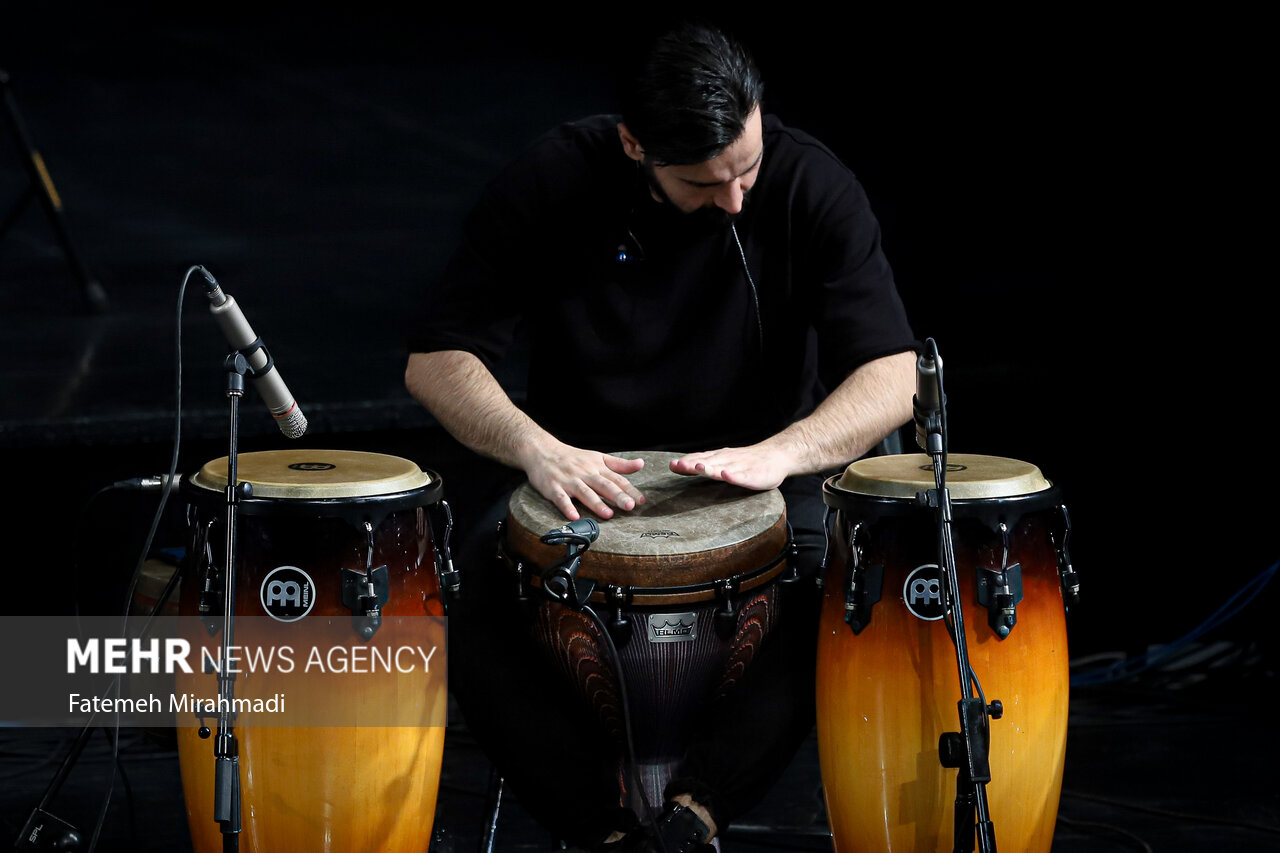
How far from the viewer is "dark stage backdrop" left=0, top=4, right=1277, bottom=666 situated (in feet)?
11.1

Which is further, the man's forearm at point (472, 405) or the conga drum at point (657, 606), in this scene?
the man's forearm at point (472, 405)

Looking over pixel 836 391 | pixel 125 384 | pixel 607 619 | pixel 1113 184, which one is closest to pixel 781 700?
pixel 607 619

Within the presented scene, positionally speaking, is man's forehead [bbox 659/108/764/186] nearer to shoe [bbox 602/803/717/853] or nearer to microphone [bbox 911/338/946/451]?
microphone [bbox 911/338/946/451]

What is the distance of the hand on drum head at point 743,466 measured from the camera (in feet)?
7.24

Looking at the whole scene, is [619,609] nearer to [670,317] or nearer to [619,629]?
[619,629]

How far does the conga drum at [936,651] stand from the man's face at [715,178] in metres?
0.58

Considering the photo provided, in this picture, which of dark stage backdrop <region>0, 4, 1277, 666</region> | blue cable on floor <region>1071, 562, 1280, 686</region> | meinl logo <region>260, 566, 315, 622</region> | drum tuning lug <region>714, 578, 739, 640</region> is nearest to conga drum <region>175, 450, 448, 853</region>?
meinl logo <region>260, 566, 315, 622</region>

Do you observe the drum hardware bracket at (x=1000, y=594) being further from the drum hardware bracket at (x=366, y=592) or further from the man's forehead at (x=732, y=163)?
the drum hardware bracket at (x=366, y=592)

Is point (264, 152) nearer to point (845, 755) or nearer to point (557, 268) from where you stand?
point (557, 268)

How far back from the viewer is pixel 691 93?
7.41 ft

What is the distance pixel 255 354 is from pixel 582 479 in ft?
1.81

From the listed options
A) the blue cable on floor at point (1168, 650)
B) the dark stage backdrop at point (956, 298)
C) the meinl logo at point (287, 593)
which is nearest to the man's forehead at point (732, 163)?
the dark stage backdrop at point (956, 298)

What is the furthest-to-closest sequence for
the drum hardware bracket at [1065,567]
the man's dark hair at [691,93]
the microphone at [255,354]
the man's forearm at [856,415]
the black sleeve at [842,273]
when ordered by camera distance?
the black sleeve at [842,273]
the man's forearm at [856,415]
the man's dark hair at [691,93]
the drum hardware bracket at [1065,567]
the microphone at [255,354]

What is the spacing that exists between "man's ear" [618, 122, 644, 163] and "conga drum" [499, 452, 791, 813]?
63cm
